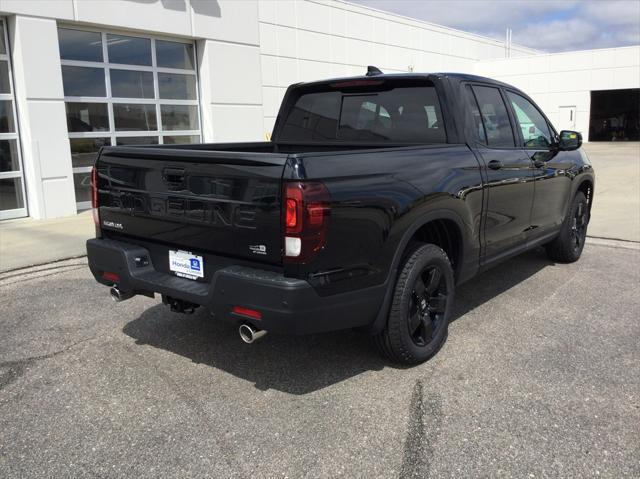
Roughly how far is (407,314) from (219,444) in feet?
4.43

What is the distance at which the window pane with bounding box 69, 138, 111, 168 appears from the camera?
1049 cm

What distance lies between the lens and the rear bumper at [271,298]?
2.93 m

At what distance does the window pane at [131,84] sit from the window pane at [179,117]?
0.50 m

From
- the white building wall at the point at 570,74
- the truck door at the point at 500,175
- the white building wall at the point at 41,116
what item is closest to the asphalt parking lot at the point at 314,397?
the truck door at the point at 500,175

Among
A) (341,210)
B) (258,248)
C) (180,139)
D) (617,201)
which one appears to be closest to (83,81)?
(180,139)

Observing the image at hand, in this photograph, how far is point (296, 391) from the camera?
347 cm

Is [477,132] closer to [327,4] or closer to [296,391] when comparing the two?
[296,391]

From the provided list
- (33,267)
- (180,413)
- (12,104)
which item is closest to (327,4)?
(12,104)

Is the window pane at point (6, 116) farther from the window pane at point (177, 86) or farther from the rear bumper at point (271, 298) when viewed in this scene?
the rear bumper at point (271, 298)

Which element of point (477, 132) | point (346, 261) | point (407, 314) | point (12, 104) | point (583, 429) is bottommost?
point (583, 429)

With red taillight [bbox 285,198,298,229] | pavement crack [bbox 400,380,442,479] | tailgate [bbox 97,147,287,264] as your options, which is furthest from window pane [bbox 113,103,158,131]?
pavement crack [bbox 400,380,442,479]

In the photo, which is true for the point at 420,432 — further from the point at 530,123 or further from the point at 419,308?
the point at 530,123

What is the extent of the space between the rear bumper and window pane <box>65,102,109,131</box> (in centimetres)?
778

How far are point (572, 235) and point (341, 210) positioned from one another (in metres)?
4.10
